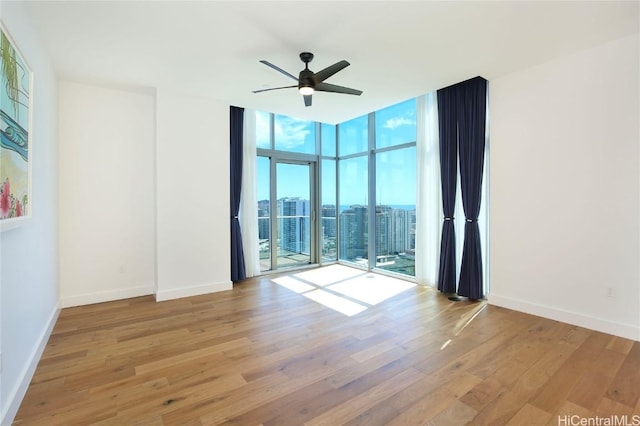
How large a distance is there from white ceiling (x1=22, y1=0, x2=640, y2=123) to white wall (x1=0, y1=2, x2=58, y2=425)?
41 cm

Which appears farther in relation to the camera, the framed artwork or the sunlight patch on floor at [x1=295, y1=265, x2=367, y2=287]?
the sunlight patch on floor at [x1=295, y1=265, x2=367, y2=287]

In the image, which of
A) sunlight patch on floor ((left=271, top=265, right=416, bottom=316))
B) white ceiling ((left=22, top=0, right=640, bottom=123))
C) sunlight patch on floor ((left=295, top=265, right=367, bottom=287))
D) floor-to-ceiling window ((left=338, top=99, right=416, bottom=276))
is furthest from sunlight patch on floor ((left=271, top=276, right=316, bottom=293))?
white ceiling ((left=22, top=0, right=640, bottom=123))

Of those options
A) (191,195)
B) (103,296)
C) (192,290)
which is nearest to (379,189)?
(191,195)

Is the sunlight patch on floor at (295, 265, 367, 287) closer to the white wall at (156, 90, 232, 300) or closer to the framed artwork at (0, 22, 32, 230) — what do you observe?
the white wall at (156, 90, 232, 300)

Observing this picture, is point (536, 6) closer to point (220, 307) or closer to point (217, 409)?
point (217, 409)

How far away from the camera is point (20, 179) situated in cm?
206

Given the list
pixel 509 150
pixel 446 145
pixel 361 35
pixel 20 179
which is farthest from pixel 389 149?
pixel 20 179

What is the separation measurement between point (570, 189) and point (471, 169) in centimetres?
108

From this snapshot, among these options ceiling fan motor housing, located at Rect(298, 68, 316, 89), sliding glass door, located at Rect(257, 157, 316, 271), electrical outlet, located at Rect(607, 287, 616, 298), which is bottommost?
electrical outlet, located at Rect(607, 287, 616, 298)

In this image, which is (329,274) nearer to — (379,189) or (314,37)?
(379,189)

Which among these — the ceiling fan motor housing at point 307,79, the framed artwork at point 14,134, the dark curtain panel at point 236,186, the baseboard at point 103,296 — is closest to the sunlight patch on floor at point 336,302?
the dark curtain panel at point 236,186

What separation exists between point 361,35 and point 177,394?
131 inches

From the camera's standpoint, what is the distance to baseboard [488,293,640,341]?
2.93 meters

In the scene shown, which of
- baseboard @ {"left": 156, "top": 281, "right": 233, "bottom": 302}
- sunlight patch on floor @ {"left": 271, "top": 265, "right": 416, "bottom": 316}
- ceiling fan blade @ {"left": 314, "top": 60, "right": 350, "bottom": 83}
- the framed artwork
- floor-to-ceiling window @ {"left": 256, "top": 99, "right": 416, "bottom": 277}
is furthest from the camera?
floor-to-ceiling window @ {"left": 256, "top": 99, "right": 416, "bottom": 277}
